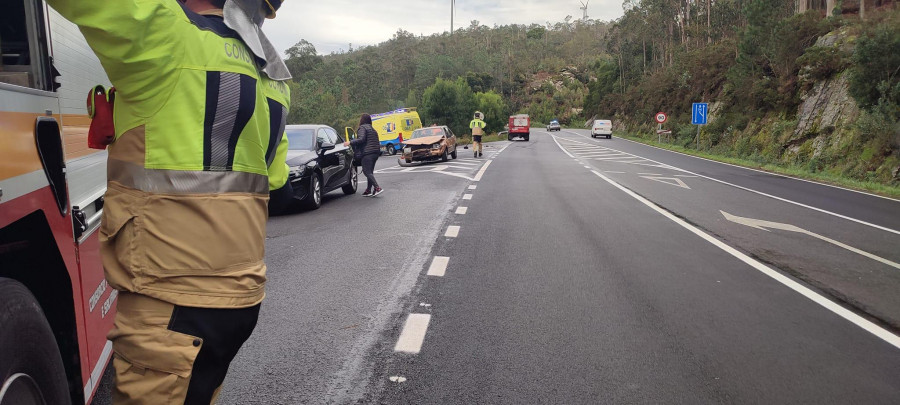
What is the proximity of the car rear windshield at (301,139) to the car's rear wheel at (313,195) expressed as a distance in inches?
32.7

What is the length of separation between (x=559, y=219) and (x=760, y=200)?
570 centimetres

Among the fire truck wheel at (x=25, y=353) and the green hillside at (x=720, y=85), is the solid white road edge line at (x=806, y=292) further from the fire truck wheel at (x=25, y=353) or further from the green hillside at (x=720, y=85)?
the green hillside at (x=720, y=85)

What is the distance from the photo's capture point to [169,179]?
186cm

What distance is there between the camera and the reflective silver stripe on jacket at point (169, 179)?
1.86 metres

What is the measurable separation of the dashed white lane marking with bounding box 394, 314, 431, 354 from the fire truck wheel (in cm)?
234

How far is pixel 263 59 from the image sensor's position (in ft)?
6.79

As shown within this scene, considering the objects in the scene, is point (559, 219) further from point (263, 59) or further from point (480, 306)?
point (263, 59)

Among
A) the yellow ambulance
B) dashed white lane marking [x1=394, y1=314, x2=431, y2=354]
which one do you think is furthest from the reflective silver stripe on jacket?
the yellow ambulance

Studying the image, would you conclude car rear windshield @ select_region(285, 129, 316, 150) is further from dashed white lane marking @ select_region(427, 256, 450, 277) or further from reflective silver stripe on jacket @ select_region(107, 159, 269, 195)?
reflective silver stripe on jacket @ select_region(107, 159, 269, 195)

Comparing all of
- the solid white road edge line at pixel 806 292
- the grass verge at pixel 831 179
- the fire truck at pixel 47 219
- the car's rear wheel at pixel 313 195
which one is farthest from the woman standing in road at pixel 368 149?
the grass verge at pixel 831 179

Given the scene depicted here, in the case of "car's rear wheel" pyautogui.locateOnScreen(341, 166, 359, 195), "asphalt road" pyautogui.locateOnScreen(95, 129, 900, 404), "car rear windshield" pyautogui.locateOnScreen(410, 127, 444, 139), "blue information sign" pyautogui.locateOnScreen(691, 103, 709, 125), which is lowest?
"asphalt road" pyautogui.locateOnScreen(95, 129, 900, 404)

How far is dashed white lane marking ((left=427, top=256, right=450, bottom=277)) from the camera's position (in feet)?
20.4

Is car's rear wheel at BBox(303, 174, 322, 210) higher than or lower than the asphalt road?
higher

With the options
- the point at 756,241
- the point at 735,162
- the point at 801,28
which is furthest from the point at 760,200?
the point at 801,28
